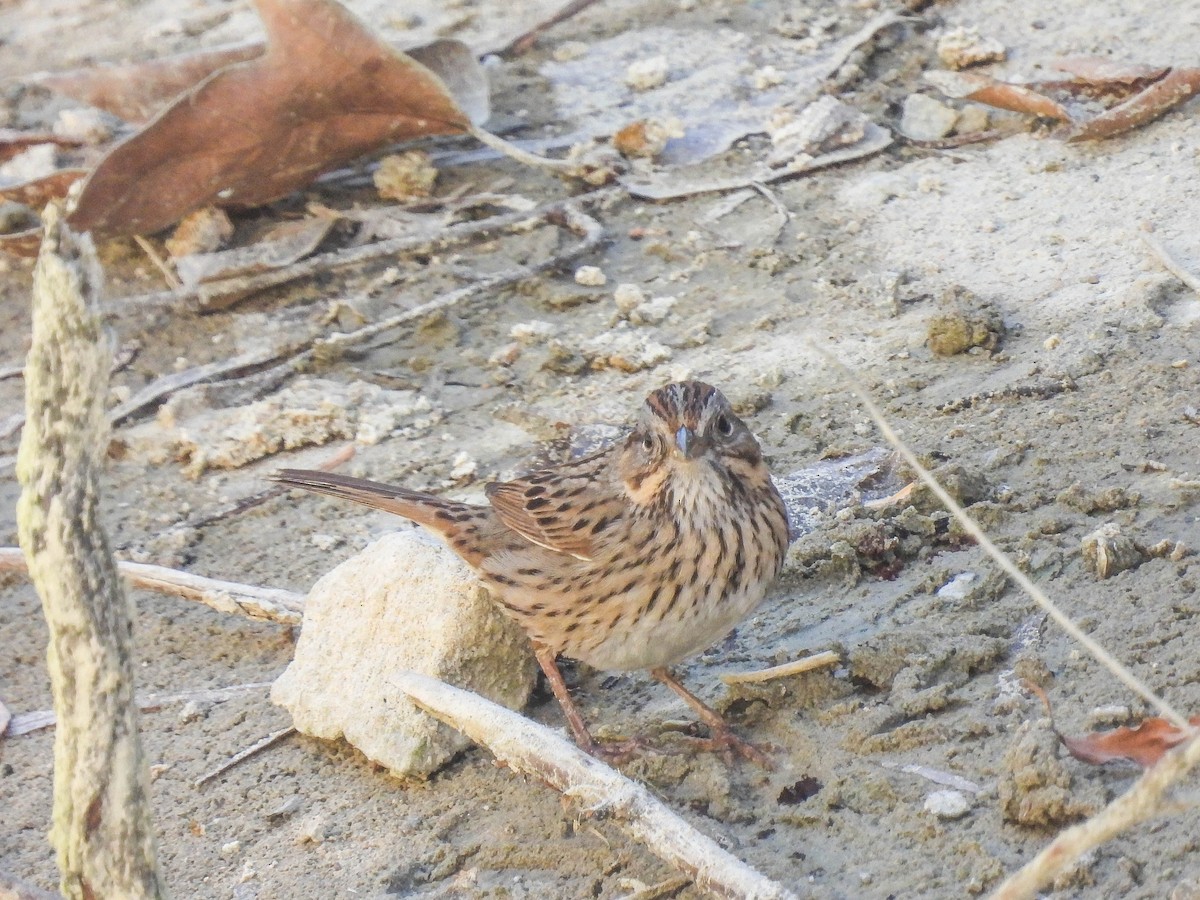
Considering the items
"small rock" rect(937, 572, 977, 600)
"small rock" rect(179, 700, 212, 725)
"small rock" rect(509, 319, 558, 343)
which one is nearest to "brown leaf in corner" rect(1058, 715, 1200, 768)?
"small rock" rect(937, 572, 977, 600)

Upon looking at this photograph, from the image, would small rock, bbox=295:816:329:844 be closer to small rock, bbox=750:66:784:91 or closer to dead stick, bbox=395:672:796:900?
dead stick, bbox=395:672:796:900

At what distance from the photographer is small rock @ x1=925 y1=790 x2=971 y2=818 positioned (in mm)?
2824

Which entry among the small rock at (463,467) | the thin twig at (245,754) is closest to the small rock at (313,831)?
the thin twig at (245,754)

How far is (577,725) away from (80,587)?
160 cm

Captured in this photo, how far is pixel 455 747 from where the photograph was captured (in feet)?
11.4

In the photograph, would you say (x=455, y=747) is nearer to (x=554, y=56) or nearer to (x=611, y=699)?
(x=611, y=699)

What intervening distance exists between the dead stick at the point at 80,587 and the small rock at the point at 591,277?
3.18 metres

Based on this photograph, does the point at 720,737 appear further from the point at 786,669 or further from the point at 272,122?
the point at 272,122

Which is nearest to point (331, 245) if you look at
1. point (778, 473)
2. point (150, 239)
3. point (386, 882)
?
point (150, 239)

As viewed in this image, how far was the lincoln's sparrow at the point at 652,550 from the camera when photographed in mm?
3445

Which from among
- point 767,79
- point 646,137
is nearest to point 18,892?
point 646,137

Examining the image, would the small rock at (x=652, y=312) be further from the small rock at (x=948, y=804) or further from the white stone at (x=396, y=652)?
the small rock at (x=948, y=804)

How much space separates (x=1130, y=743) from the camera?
9.25ft

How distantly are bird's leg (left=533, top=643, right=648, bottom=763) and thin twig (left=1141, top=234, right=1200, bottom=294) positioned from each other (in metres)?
1.95
